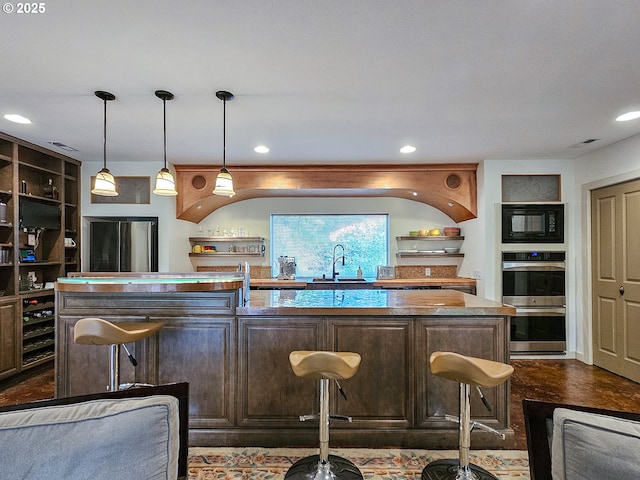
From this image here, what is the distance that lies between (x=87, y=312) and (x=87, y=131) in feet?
6.39

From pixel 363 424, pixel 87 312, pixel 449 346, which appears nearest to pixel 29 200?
pixel 87 312

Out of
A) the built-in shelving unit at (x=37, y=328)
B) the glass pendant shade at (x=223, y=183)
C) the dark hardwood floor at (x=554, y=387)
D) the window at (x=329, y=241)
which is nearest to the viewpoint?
the glass pendant shade at (x=223, y=183)

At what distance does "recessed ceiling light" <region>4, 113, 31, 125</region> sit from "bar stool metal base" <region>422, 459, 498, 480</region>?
4203 mm

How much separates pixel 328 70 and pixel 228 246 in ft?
12.6

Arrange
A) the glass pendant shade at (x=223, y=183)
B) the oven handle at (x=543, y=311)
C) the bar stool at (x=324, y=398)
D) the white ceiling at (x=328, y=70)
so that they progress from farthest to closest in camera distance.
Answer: the oven handle at (x=543, y=311)
the glass pendant shade at (x=223, y=183)
the bar stool at (x=324, y=398)
the white ceiling at (x=328, y=70)

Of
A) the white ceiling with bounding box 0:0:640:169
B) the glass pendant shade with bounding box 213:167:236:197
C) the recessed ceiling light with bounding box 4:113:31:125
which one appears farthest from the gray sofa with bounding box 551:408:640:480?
the recessed ceiling light with bounding box 4:113:31:125

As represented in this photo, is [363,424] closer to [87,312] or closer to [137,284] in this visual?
[137,284]

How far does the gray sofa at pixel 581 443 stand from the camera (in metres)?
0.95

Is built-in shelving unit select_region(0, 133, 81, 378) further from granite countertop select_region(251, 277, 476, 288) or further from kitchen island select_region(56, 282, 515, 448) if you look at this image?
granite countertop select_region(251, 277, 476, 288)

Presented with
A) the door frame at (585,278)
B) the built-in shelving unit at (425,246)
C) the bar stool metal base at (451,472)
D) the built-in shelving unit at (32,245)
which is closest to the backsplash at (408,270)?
the built-in shelving unit at (425,246)

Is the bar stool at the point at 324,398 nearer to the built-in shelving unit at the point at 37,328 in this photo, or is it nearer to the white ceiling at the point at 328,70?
the white ceiling at the point at 328,70

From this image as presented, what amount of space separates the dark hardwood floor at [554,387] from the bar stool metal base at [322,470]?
1.42m

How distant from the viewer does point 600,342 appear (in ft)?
13.4

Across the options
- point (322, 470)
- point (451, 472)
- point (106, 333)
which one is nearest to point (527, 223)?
point (451, 472)
